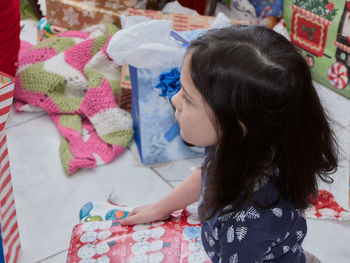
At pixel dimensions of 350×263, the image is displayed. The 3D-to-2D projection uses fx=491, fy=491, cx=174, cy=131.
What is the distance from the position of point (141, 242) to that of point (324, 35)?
1012 mm

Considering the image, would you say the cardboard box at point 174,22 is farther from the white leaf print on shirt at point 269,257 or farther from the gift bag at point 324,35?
the white leaf print on shirt at point 269,257

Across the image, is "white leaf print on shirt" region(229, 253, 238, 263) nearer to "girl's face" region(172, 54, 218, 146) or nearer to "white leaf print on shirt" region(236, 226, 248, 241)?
"white leaf print on shirt" region(236, 226, 248, 241)

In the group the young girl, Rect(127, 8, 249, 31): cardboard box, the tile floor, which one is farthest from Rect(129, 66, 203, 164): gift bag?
the young girl

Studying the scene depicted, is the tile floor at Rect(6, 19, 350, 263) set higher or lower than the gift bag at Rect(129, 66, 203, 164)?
lower

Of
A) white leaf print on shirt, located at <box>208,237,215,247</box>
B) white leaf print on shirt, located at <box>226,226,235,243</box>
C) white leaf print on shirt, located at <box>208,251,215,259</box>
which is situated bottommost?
white leaf print on shirt, located at <box>208,251,215,259</box>

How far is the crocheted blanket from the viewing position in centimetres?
145

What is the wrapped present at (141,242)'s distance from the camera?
0.95 metres

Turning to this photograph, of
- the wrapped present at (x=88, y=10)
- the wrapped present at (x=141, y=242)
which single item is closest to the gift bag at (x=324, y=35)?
the wrapped present at (x=88, y=10)

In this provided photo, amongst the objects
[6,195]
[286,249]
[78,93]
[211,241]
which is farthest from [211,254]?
[78,93]

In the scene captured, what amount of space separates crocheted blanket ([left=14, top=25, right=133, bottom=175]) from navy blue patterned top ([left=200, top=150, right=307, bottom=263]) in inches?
27.6

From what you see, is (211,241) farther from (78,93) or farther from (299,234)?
(78,93)

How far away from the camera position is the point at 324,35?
5.34 feet

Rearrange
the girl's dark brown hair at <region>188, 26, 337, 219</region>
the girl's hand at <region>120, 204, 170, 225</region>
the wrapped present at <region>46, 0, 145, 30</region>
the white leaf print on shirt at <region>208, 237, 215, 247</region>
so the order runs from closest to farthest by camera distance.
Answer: the girl's dark brown hair at <region>188, 26, 337, 219</region>
the white leaf print on shirt at <region>208, 237, 215, 247</region>
the girl's hand at <region>120, 204, 170, 225</region>
the wrapped present at <region>46, 0, 145, 30</region>

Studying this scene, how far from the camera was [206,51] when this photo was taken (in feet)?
2.22
